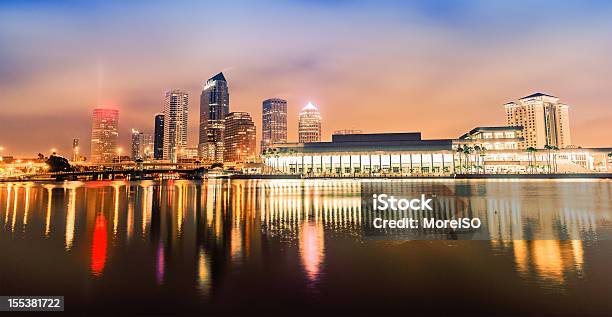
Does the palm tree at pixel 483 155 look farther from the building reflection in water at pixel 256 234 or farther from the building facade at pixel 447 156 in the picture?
the building reflection in water at pixel 256 234

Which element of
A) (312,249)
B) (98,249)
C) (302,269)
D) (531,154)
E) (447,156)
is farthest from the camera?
(447,156)

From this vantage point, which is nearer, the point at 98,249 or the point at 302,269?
the point at 302,269

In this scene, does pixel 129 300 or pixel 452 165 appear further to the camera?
pixel 452 165

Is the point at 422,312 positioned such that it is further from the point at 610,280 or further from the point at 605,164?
the point at 605,164

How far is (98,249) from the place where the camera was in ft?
63.3

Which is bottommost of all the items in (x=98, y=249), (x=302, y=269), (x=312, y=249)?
(x=302, y=269)

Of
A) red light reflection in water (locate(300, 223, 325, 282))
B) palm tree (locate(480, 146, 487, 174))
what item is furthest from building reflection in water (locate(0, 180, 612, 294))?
palm tree (locate(480, 146, 487, 174))

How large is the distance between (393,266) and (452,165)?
620 ft

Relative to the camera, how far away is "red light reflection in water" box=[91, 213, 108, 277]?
15.5 meters

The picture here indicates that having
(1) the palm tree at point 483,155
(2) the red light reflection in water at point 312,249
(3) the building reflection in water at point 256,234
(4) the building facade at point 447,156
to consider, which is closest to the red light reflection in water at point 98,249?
(3) the building reflection in water at point 256,234

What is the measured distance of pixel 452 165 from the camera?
188625 millimetres

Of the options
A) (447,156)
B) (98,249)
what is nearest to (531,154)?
(447,156)

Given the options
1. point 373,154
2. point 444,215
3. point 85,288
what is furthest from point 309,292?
point 373,154

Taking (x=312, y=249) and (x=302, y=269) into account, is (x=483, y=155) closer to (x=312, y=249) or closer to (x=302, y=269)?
(x=312, y=249)
